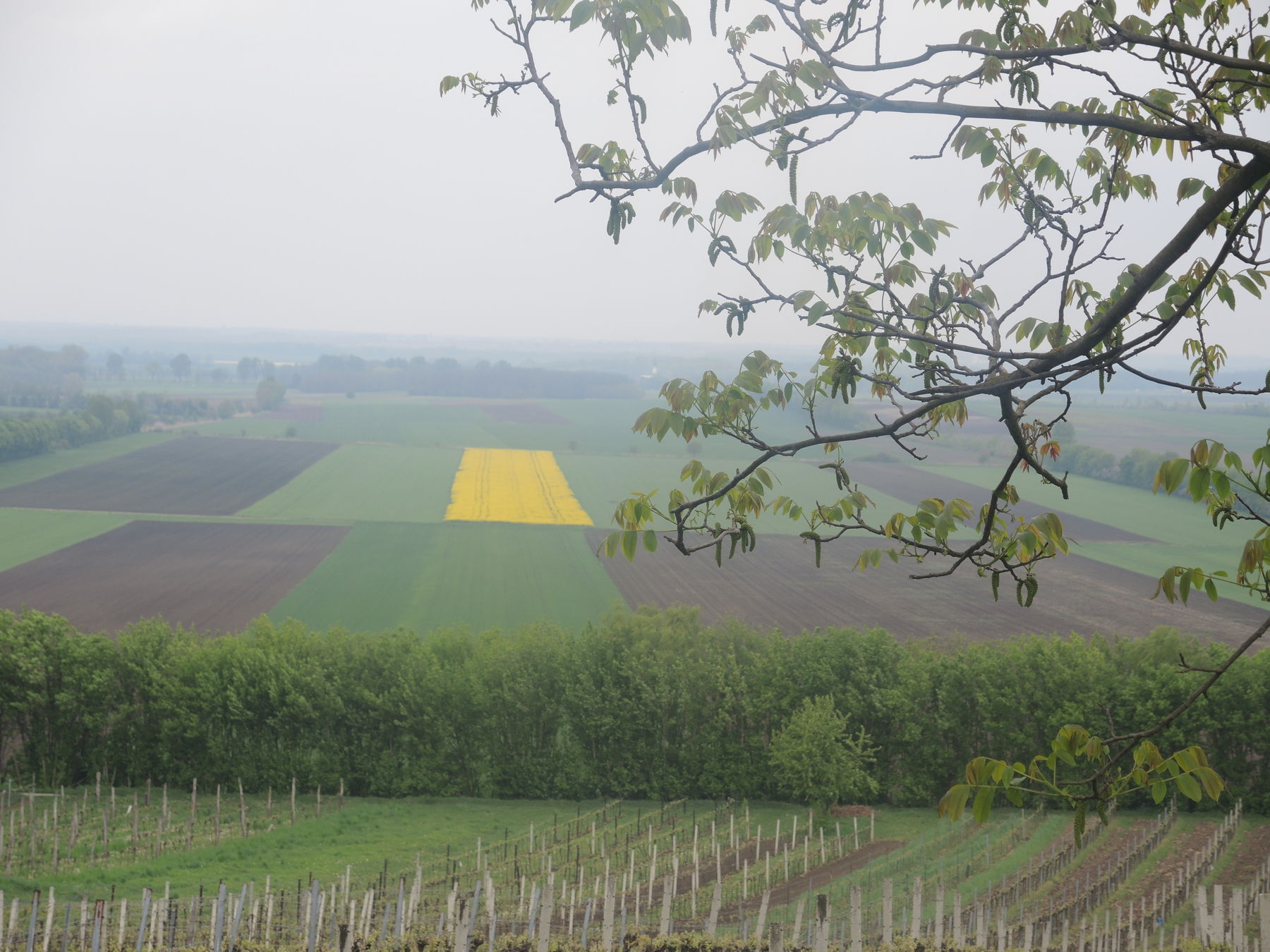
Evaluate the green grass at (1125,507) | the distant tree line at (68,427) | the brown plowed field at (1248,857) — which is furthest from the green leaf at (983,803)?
the distant tree line at (68,427)

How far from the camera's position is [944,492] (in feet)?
199

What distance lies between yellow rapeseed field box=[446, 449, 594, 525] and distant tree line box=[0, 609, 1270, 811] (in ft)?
89.5

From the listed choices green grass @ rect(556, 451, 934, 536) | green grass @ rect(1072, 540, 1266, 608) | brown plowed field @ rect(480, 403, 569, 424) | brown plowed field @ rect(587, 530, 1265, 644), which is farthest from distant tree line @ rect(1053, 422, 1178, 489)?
brown plowed field @ rect(480, 403, 569, 424)

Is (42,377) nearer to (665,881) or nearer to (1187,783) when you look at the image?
(665,881)

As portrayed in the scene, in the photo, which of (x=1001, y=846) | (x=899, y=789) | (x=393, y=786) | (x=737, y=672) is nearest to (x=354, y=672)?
(x=393, y=786)

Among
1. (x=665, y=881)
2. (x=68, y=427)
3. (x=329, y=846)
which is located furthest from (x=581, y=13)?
(x=68, y=427)

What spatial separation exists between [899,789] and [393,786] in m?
15.0

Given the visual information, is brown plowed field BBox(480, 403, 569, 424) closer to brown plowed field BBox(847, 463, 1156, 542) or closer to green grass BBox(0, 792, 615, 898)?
brown plowed field BBox(847, 463, 1156, 542)

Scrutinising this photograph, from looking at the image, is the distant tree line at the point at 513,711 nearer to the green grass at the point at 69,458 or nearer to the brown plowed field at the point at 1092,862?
the brown plowed field at the point at 1092,862

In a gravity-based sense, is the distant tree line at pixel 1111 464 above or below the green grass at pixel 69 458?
above

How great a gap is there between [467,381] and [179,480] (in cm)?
7561

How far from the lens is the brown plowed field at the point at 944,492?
173ft

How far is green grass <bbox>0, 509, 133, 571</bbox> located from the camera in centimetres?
4411

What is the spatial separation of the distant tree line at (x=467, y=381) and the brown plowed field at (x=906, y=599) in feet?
251
